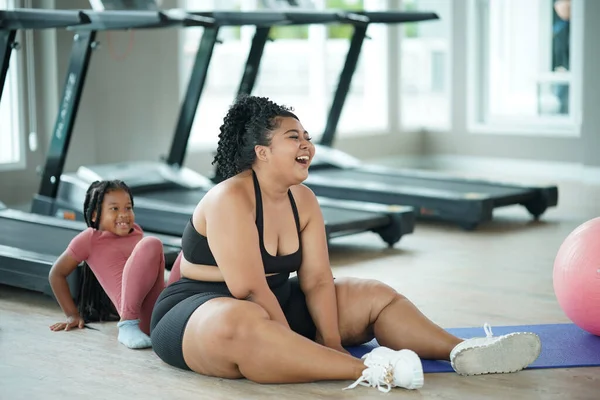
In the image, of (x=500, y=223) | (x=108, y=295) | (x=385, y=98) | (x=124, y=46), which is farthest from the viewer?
(x=385, y=98)

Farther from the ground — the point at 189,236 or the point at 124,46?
the point at 124,46

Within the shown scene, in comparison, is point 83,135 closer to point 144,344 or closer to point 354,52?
point 354,52

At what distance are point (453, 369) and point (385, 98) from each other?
652 cm

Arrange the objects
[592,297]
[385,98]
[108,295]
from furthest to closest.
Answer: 1. [385,98]
2. [108,295]
3. [592,297]

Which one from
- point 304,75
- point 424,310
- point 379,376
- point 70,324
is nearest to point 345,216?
point 424,310

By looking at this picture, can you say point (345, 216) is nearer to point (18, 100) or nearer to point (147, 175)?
point (147, 175)

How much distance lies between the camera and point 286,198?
336 cm

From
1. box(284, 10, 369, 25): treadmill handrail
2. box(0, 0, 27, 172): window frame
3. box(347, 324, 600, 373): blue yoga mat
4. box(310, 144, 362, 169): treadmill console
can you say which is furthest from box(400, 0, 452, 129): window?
box(347, 324, 600, 373): blue yoga mat

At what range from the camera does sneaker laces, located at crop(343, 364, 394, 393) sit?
3.07 metres

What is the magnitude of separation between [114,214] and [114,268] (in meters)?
0.23

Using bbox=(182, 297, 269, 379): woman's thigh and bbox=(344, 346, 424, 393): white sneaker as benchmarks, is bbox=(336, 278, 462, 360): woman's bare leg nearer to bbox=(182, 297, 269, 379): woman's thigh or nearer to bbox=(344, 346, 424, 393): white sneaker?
bbox=(344, 346, 424, 393): white sneaker

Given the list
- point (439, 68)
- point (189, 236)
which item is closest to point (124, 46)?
point (439, 68)

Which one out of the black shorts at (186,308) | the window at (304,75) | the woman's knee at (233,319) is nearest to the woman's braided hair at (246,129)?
the black shorts at (186,308)

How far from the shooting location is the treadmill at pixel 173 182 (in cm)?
582
